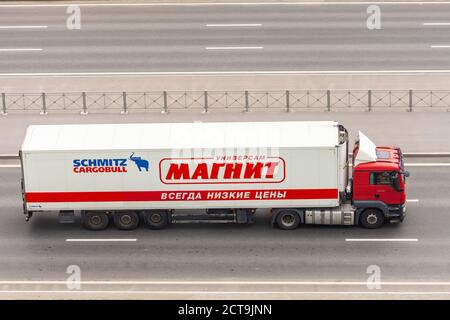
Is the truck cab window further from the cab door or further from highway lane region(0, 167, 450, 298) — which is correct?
highway lane region(0, 167, 450, 298)

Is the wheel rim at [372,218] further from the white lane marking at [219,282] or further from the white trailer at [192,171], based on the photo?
the white lane marking at [219,282]

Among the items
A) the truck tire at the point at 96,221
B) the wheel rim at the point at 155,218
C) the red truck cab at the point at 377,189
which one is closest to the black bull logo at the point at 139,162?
the wheel rim at the point at 155,218

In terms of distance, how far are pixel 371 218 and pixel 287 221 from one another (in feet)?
9.69

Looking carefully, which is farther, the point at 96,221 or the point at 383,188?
the point at 96,221

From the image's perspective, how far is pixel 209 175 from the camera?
41.2 meters

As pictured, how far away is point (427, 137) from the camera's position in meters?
49.7

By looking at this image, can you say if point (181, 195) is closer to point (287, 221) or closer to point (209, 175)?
point (209, 175)

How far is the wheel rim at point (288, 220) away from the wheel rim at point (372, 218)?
264cm

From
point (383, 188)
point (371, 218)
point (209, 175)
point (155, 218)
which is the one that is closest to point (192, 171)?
point (209, 175)

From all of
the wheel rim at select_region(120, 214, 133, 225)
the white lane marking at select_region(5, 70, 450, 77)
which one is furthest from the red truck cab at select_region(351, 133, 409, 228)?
the white lane marking at select_region(5, 70, 450, 77)

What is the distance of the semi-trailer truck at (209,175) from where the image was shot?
4106 centimetres

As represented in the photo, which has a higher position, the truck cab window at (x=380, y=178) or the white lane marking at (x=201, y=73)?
the white lane marking at (x=201, y=73)

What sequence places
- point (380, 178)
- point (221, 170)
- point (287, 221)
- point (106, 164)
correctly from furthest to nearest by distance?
1. point (287, 221)
2. point (380, 178)
3. point (106, 164)
4. point (221, 170)

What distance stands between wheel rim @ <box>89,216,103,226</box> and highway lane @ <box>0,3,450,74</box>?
1557cm
